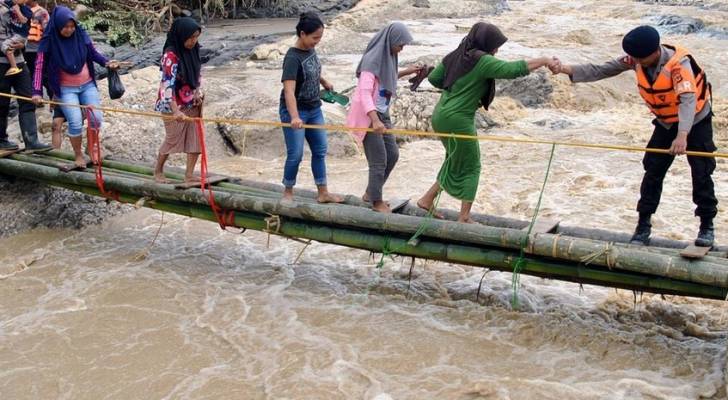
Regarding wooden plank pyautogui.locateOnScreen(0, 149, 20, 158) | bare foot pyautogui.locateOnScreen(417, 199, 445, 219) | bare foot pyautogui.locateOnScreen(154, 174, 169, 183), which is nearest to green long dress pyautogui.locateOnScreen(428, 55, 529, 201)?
bare foot pyautogui.locateOnScreen(417, 199, 445, 219)

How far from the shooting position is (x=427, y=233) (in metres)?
4.37

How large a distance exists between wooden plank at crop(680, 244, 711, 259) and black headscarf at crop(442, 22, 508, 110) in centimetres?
142

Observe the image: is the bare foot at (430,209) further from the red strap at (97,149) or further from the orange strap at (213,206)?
the red strap at (97,149)

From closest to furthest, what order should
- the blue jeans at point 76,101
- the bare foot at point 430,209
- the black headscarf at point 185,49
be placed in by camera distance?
the bare foot at point 430,209
the black headscarf at point 185,49
the blue jeans at point 76,101

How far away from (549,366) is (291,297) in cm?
190

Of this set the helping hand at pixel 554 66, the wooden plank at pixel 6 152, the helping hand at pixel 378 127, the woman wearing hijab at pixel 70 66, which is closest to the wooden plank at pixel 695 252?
the helping hand at pixel 554 66

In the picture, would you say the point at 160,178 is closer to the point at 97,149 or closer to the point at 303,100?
the point at 97,149

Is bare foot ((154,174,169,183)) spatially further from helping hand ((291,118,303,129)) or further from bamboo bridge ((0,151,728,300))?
helping hand ((291,118,303,129))

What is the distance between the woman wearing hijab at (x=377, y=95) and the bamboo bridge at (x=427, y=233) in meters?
0.28

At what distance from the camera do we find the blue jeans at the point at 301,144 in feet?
15.8

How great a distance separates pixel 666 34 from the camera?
52.3 feet

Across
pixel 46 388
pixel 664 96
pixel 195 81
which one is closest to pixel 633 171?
pixel 664 96

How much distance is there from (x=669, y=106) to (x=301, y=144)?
7.46ft

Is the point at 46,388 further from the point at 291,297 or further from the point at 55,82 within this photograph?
the point at 55,82
